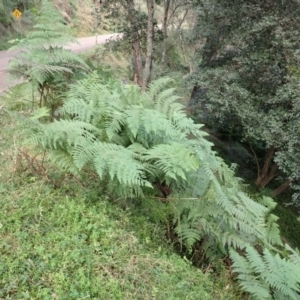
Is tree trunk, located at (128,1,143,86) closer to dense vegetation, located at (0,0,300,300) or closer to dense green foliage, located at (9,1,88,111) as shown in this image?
dense green foliage, located at (9,1,88,111)

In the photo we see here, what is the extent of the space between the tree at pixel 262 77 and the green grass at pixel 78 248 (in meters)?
4.41

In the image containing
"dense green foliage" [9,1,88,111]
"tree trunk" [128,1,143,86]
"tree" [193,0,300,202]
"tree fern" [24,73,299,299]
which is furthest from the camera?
"tree trunk" [128,1,143,86]

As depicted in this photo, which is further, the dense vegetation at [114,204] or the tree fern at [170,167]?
the tree fern at [170,167]

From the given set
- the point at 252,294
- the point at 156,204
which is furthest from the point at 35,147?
the point at 252,294

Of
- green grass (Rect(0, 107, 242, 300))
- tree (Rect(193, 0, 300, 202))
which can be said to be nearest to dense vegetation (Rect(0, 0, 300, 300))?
green grass (Rect(0, 107, 242, 300))

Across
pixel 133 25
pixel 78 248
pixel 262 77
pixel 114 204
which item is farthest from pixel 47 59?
pixel 133 25

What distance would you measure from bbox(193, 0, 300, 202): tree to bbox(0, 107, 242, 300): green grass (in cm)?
441

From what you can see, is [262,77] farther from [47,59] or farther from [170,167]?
[170,167]

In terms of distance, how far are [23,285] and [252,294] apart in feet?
7.32

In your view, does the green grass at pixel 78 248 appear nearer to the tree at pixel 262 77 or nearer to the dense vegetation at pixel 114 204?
the dense vegetation at pixel 114 204

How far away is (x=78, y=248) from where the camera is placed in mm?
2777

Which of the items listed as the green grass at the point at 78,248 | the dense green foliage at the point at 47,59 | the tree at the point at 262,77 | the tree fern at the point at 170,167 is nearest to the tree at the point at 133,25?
the tree at the point at 262,77

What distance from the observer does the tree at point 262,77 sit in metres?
6.98

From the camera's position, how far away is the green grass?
2.49 m
